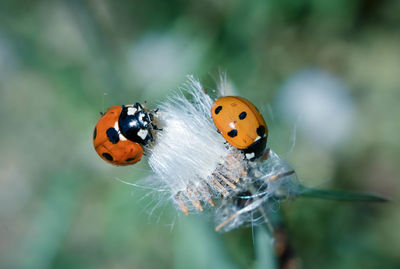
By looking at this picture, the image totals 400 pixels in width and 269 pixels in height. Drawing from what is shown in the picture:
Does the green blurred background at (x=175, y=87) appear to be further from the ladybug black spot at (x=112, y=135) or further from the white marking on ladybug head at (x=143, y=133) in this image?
the white marking on ladybug head at (x=143, y=133)

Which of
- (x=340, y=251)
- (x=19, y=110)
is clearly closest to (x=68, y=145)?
(x=19, y=110)

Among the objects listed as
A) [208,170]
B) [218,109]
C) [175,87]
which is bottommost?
[208,170]

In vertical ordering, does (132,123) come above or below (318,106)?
below

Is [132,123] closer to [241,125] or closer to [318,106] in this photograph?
[241,125]

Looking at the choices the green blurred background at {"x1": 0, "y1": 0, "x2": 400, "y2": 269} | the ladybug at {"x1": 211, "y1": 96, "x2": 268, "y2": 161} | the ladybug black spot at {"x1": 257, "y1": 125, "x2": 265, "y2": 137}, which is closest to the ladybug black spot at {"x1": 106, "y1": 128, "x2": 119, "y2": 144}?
the ladybug at {"x1": 211, "y1": 96, "x2": 268, "y2": 161}

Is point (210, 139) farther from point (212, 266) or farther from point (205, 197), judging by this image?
point (212, 266)

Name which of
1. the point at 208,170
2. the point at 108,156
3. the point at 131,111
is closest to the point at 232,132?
the point at 208,170

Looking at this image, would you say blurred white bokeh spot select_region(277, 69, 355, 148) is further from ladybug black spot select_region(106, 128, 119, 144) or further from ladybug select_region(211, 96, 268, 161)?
ladybug black spot select_region(106, 128, 119, 144)
